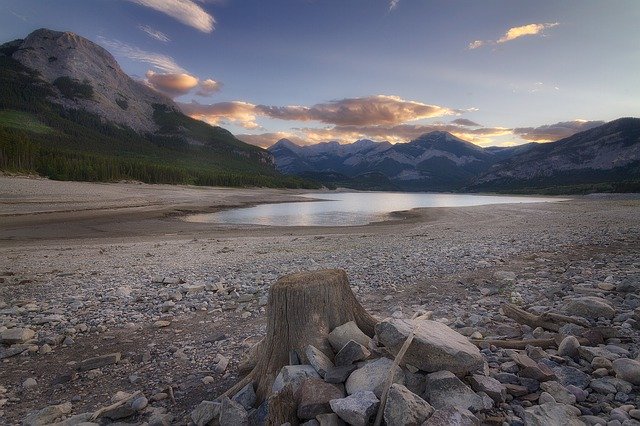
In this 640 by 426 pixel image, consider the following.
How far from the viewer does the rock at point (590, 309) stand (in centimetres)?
669

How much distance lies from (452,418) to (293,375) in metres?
2.08

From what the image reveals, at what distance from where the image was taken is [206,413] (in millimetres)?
4723

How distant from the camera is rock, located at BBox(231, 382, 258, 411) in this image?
4.89 metres

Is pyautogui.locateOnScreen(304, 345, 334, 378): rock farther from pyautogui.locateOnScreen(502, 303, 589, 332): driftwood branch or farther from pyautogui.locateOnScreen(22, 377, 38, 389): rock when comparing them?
pyautogui.locateOnScreen(22, 377, 38, 389): rock

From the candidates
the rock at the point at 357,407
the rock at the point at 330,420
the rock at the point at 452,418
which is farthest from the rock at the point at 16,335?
the rock at the point at 452,418

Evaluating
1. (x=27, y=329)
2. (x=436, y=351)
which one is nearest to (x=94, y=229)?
(x=27, y=329)

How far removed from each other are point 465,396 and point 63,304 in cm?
1165

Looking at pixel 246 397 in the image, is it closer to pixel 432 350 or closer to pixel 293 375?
pixel 293 375

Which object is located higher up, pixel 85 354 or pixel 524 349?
pixel 524 349

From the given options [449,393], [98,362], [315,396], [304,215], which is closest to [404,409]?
[449,393]

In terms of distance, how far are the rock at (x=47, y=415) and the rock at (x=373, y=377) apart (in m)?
4.61

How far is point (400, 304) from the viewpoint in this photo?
32.1 feet

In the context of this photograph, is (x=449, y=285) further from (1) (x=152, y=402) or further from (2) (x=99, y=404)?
(2) (x=99, y=404)

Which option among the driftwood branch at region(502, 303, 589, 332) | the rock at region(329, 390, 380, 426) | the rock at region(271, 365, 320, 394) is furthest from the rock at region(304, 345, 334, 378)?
the driftwood branch at region(502, 303, 589, 332)
